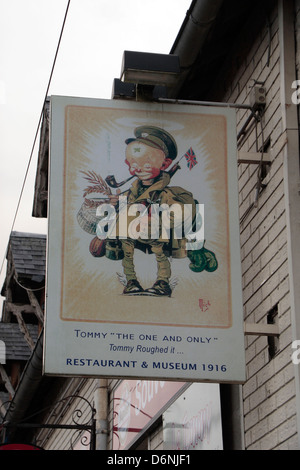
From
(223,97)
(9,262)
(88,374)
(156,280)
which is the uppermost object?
(9,262)

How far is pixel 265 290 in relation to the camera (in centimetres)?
812

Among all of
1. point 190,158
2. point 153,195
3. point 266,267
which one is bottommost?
point 266,267

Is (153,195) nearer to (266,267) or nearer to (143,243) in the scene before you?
(143,243)

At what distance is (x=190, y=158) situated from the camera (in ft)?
26.8

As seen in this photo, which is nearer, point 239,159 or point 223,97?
point 239,159

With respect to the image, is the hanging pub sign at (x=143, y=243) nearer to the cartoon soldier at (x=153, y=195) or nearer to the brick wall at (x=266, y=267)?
the cartoon soldier at (x=153, y=195)

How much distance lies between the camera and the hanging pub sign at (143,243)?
738 cm

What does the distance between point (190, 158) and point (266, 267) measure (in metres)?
1.18

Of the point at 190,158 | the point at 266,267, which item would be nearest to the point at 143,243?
the point at 190,158

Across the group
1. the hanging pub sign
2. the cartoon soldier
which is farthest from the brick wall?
the cartoon soldier

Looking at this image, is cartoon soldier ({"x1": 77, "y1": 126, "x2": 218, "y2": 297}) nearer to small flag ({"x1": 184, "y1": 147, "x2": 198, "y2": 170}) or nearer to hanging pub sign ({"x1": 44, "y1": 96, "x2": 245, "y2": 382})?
hanging pub sign ({"x1": 44, "y1": 96, "x2": 245, "y2": 382})
